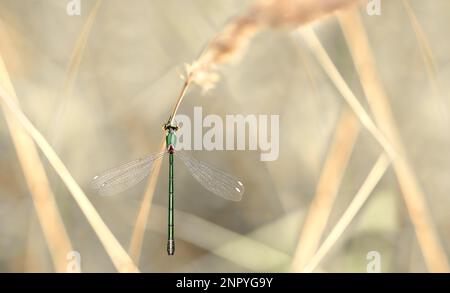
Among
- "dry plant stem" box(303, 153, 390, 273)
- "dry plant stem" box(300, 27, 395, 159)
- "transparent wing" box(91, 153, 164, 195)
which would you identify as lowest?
"dry plant stem" box(303, 153, 390, 273)

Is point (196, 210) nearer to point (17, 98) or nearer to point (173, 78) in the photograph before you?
point (173, 78)

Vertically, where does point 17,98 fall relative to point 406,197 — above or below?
above

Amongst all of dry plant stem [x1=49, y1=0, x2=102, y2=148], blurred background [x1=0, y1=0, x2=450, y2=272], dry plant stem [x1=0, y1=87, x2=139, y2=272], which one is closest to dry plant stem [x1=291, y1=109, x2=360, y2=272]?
blurred background [x1=0, y1=0, x2=450, y2=272]

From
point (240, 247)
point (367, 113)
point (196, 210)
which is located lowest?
point (240, 247)

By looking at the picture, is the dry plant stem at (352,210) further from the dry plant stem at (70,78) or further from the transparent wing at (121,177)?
the dry plant stem at (70,78)

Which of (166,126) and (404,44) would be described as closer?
(166,126)

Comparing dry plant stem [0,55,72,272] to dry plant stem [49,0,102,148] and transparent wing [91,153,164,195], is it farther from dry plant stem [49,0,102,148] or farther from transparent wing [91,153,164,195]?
transparent wing [91,153,164,195]

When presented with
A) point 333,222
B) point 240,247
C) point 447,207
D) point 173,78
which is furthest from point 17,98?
point 447,207
